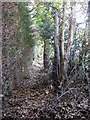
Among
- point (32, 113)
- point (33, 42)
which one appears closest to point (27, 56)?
point (33, 42)

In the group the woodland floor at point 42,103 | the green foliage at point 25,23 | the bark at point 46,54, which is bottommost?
the woodland floor at point 42,103

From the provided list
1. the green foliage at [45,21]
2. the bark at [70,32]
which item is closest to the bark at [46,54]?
the green foliage at [45,21]

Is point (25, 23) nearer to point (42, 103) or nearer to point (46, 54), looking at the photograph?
point (46, 54)

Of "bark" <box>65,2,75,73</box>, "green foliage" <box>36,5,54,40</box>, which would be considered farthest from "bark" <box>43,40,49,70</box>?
"bark" <box>65,2,75,73</box>

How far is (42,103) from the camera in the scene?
2213 mm

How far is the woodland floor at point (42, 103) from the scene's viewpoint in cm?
219

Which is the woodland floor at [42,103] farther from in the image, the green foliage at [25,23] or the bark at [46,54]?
the green foliage at [25,23]

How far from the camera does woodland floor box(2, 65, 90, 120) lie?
2188 mm

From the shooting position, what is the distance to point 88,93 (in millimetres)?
2229

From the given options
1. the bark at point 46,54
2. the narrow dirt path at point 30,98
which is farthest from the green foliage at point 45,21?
the narrow dirt path at point 30,98

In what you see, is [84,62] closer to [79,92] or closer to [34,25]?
[79,92]

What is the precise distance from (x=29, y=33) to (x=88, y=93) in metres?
0.65

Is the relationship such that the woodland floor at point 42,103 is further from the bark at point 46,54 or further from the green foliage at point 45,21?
the green foliage at point 45,21

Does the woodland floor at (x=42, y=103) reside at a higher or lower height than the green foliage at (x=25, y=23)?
lower
